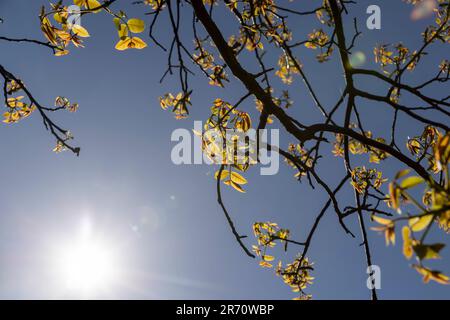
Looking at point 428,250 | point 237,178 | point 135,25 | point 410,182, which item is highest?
point 135,25

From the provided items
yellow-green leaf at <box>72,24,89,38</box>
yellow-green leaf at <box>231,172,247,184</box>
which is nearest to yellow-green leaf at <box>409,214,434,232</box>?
yellow-green leaf at <box>231,172,247,184</box>

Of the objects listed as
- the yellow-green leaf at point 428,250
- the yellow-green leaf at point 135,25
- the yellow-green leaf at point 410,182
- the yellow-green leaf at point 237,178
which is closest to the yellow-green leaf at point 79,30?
the yellow-green leaf at point 135,25

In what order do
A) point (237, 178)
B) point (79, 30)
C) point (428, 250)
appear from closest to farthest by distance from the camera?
point (428, 250)
point (237, 178)
point (79, 30)

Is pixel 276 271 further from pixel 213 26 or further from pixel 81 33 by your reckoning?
pixel 81 33

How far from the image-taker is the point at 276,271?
3947 mm

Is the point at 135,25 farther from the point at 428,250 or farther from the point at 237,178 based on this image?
the point at 428,250

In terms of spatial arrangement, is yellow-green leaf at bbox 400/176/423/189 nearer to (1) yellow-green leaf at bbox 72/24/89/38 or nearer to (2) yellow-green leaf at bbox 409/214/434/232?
(2) yellow-green leaf at bbox 409/214/434/232

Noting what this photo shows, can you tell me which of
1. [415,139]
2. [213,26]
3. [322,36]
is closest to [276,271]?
[415,139]

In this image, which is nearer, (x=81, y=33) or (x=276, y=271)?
(x=81, y=33)

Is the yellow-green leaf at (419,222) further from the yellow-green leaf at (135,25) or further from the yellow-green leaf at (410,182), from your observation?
the yellow-green leaf at (135,25)

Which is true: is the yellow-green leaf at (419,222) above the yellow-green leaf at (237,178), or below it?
below

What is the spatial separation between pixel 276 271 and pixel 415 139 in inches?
83.7

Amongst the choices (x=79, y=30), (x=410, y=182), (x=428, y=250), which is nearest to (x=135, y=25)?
(x=79, y=30)

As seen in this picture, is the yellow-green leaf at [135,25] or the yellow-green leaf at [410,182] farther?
the yellow-green leaf at [135,25]
